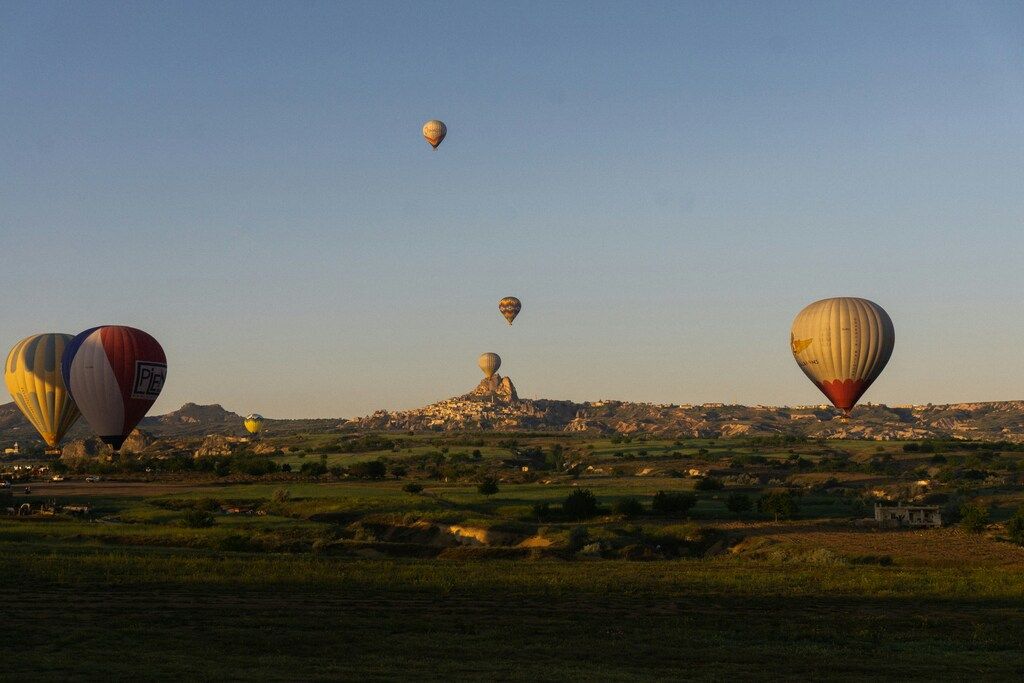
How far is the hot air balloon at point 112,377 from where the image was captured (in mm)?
85188

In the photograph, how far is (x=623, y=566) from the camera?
51875mm

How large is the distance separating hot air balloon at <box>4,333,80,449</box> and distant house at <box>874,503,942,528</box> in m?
69.1

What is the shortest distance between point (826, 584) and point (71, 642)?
29.7m

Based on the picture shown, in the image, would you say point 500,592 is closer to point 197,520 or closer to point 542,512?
point 542,512

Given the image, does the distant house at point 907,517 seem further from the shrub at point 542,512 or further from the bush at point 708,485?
the bush at point 708,485

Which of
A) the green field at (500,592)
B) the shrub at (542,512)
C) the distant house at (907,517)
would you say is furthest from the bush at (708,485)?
the distant house at (907,517)

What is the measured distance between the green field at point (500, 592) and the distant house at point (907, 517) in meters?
2.50

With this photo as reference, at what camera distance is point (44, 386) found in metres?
96.9

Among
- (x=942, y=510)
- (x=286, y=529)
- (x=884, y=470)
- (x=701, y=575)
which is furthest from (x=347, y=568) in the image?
(x=884, y=470)

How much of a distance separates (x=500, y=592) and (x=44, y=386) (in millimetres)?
68488

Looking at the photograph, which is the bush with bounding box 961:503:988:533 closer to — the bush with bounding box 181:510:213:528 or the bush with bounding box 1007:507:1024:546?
the bush with bounding box 1007:507:1024:546

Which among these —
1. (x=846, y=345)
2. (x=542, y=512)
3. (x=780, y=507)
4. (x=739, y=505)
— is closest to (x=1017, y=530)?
(x=780, y=507)

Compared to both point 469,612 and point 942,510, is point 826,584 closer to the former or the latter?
point 469,612

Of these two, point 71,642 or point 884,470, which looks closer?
point 71,642
